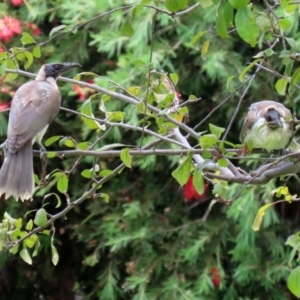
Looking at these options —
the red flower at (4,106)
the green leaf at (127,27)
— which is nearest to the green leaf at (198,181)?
the green leaf at (127,27)

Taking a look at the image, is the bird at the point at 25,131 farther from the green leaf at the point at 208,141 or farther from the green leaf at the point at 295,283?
the green leaf at the point at 295,283

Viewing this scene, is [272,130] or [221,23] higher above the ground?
[221,23]

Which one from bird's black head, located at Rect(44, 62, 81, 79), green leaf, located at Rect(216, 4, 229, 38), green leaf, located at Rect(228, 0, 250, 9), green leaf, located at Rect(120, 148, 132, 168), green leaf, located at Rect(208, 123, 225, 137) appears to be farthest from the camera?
bird's black head, located at Rect(44, 62, 81, 79)

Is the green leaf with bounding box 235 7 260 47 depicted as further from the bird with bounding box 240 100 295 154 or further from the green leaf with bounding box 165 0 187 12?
the bird with bounding box 240 100 295 154

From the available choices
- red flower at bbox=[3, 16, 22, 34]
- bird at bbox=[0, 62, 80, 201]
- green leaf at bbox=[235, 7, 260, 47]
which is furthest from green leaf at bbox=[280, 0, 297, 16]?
red flower at bbox=[3, 16, 22, 34]

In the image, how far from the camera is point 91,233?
4.20 meters

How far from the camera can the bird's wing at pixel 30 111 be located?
2619 millimetres

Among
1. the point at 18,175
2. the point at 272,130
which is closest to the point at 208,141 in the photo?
the point at 272,130

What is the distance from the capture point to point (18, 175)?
2414mm

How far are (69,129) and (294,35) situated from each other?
1.29 meters

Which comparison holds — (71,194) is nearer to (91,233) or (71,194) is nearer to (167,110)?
(91,233)

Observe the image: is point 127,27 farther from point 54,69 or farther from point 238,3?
point 54,69

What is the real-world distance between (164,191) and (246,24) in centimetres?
280

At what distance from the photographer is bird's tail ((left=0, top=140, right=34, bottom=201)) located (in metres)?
2.39
